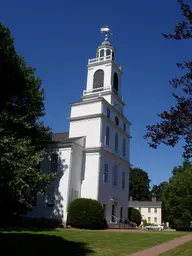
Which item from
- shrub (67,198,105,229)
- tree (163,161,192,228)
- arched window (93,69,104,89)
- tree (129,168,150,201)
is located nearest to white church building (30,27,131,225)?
arched window (93,69,104,89)

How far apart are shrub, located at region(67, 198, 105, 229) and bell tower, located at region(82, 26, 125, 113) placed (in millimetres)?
13634

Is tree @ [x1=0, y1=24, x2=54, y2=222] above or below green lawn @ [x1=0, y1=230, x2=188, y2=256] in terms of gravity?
above

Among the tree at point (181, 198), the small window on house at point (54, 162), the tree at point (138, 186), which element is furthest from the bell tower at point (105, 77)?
the tree at point (138, 186)

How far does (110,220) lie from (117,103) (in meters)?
14.4

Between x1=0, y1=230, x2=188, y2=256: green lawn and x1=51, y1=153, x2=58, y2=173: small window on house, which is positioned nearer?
x1=0, y1=230, x2=188, y2=256: green lawn

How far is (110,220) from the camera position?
3184 cm

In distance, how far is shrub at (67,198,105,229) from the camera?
26186mm

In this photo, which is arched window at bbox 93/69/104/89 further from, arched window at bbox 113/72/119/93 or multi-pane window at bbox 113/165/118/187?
multi-pane window at bbox 113/165/118/187

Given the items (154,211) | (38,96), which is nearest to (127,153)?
(38,96)

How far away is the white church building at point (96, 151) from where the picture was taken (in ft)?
96.1

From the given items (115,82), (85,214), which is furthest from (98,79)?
(85,214)

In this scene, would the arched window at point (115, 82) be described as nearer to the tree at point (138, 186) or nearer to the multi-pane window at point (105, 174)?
the multi-pane window at point (105, 174)

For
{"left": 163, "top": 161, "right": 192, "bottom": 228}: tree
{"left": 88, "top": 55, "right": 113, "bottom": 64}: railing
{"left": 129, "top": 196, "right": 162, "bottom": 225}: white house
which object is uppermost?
{"left": 88, "top": 55, "right": 113, "bottom": 64}: railing

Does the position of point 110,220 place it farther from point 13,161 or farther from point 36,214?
point 13,161
